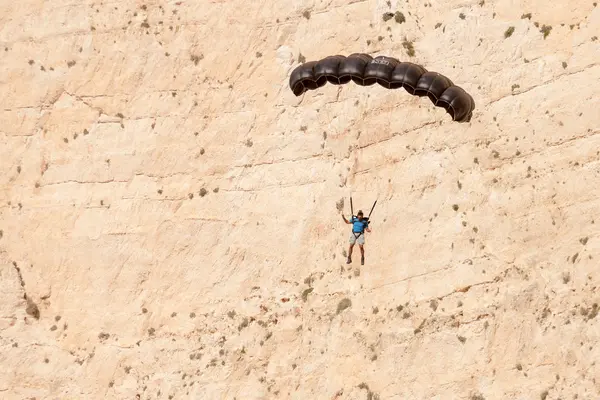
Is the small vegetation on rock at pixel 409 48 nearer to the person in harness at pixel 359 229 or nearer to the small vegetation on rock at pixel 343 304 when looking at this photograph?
the person in harness at pixel 359 229

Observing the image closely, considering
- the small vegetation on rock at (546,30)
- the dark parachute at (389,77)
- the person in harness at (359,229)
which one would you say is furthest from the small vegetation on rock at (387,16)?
the person in harness at (359,229)

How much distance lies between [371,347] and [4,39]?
18083mm

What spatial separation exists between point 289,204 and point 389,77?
544cm

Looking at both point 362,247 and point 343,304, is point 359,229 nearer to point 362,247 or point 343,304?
point 362,247

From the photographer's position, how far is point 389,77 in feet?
91.0

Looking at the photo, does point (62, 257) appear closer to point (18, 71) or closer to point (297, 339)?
point (18, 71)

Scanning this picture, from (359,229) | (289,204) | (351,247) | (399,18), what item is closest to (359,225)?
(359,229)

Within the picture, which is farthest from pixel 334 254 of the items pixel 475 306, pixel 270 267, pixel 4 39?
pixel 4 39

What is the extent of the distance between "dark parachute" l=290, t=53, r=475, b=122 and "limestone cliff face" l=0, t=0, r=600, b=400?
983mm

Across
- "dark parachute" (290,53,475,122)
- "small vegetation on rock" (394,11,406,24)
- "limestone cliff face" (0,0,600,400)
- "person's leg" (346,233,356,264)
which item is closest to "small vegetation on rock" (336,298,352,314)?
"limestone cliff face" (0,0,600,400)

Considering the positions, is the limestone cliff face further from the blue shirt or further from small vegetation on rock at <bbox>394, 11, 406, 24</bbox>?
the blue shirt

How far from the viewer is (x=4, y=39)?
34.0m

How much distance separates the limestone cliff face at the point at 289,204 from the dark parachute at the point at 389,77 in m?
0.98

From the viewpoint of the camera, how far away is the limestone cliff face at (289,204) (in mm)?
26938
